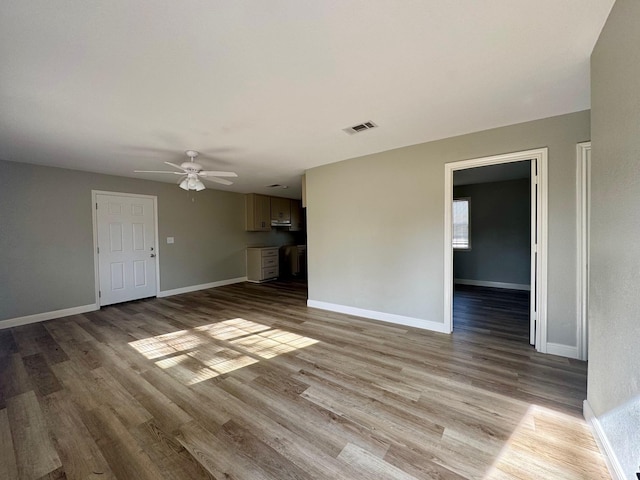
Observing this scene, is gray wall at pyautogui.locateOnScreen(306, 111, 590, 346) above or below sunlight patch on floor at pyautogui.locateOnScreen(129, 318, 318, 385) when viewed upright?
above

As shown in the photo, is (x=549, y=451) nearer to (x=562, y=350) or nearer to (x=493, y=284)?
(x=562, y=350)

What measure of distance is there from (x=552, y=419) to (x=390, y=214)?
252cm

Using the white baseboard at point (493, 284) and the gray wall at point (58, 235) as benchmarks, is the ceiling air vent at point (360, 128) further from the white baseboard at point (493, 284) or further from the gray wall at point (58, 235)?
the white baseboard at point (493, 284)

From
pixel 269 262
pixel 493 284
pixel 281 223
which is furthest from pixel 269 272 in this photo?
pixel 493 284

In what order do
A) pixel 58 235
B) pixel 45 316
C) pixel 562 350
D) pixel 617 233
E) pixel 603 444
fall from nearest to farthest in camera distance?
pixel 617 233 → pixel 603 444 → pixel 562 350 → pixel 45 316 → pixel 58 235

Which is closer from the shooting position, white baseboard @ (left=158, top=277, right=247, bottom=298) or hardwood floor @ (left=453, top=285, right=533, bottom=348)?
hardwood floor @ (left=453, top=285, right=533, bottom=348)

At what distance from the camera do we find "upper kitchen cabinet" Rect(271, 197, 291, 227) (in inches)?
289

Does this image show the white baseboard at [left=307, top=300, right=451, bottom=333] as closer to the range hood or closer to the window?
the range hood

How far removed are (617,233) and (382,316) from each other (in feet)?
8.87

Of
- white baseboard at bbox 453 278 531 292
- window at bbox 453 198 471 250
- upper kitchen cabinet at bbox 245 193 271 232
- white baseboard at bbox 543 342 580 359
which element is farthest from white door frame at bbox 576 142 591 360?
upper kitchen cabinet at bbox 245 193 271 232

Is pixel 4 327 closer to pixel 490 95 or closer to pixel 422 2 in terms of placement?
pixel 422 2

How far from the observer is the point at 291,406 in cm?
186

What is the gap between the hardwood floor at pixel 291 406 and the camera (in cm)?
138

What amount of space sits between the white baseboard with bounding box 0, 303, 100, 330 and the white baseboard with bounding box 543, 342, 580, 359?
21.7ft
